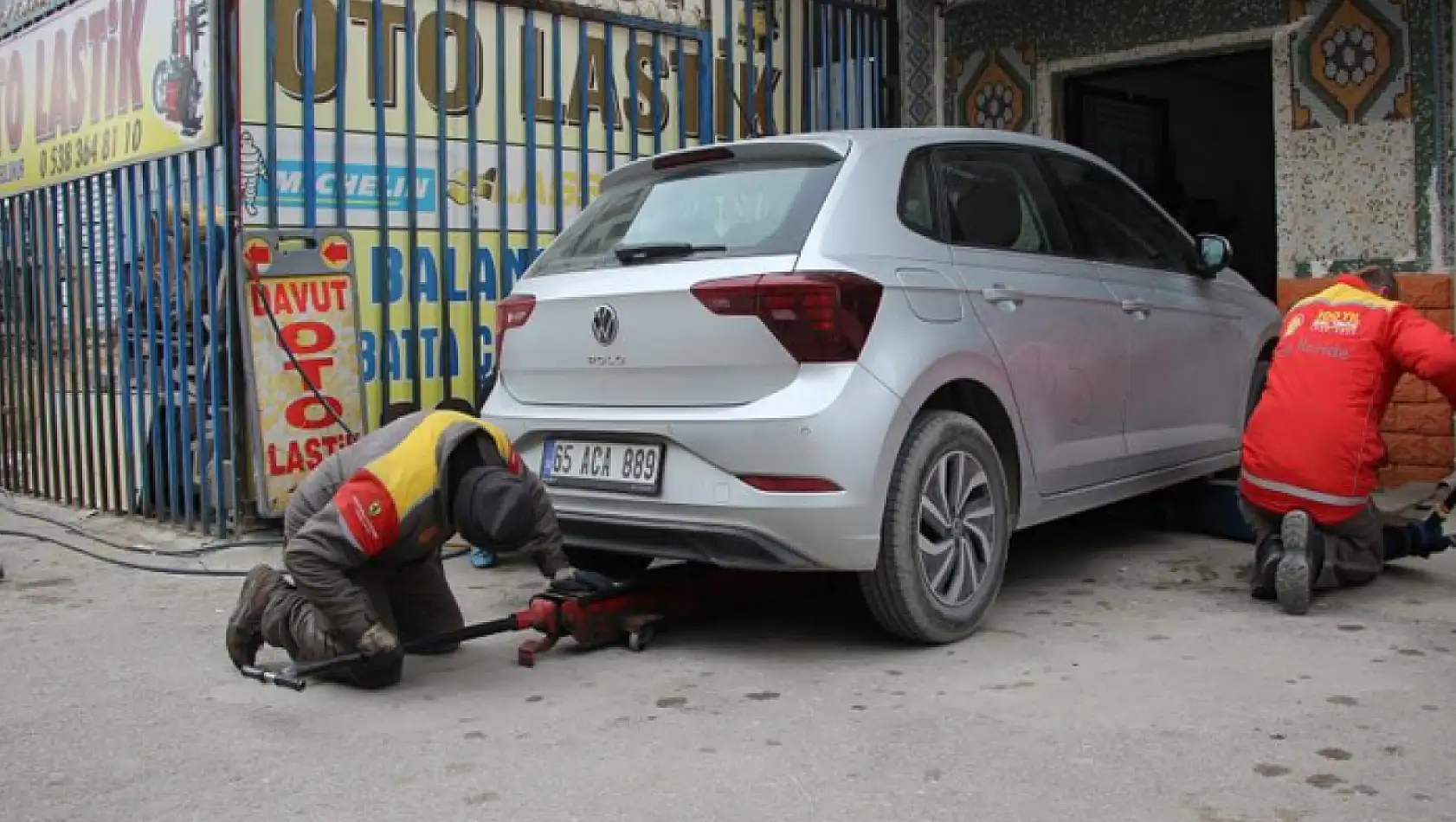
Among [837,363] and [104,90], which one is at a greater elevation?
[104,90]

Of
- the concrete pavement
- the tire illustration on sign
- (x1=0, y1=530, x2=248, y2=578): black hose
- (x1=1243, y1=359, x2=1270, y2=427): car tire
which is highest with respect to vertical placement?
the tire illustration on sign

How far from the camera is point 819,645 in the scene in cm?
462

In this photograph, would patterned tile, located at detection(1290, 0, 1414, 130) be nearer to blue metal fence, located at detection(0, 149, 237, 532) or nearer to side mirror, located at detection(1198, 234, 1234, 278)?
side mirror, located at detection(1198, 234, 1234, 278)

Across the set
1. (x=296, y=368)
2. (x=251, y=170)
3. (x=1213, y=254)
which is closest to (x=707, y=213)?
(x=1213, y=254)

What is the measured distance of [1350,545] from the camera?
510 cm

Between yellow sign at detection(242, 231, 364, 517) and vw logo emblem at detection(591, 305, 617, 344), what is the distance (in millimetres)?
2399

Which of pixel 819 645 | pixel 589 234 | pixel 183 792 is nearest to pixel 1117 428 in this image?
pixel 819 645

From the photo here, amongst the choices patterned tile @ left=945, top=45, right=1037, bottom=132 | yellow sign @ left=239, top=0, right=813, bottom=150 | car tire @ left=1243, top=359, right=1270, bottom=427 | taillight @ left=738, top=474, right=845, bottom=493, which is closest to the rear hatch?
taillight @ left=738, top=474, right=845, bottom=493

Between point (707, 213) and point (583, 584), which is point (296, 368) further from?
point (707, 213)

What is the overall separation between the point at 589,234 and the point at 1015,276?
60.8 inches

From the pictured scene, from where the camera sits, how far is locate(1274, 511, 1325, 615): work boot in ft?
15.8

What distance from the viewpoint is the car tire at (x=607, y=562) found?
5234mm

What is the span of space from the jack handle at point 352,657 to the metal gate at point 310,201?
242cm

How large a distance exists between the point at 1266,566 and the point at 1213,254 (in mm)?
1614
